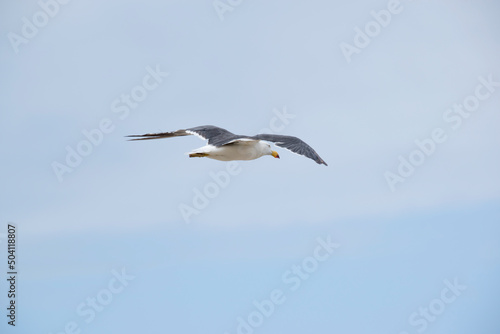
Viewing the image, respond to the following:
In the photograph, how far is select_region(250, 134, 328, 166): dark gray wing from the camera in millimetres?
28344

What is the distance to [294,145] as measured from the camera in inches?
1134

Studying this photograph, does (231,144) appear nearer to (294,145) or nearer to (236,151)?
(236,151)

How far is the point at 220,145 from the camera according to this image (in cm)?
2781

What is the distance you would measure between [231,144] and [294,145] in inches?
77.1

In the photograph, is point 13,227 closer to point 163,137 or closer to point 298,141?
point 163,137

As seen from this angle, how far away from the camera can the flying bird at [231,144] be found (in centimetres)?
2825

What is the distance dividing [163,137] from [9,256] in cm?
725

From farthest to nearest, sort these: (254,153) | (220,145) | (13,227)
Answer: (13,227), (254,153), (220,145)

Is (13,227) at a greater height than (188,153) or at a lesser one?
greater

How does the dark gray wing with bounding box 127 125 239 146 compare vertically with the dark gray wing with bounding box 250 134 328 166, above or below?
above

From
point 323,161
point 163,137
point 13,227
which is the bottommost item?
point 323,161

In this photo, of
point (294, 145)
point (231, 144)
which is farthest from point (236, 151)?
point (294, 145)

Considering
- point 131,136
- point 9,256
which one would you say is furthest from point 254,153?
point 9,256

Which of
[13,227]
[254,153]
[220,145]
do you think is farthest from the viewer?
[13,227]
